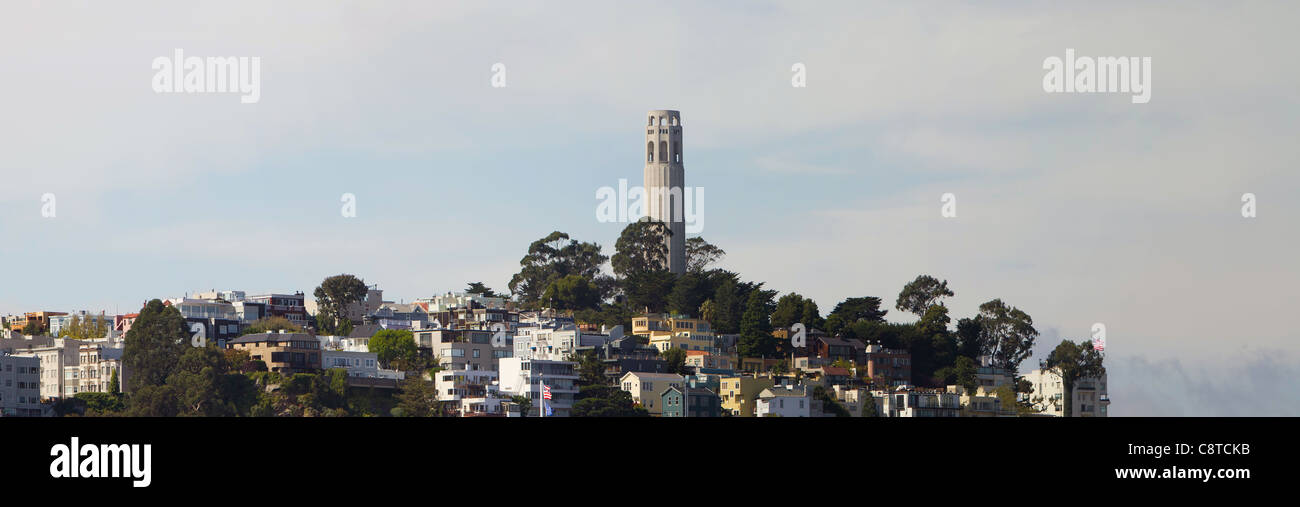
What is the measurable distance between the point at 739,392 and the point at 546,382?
17.2 metres

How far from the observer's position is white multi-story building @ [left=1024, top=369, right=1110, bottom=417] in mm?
183000

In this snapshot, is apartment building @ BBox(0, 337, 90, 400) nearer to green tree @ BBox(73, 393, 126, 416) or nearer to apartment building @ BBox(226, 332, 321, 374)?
green tree @ BBox(73, 393, 126, 416)

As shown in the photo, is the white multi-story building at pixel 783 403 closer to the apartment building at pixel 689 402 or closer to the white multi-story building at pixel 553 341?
the apartment building at pixel 689 402

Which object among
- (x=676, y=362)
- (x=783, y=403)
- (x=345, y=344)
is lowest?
(x=783, y=403)

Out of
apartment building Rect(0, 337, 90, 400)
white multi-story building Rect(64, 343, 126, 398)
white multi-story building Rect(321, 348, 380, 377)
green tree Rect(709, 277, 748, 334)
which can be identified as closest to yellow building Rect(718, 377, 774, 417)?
green tree Rect(709, 277, 748, 334)

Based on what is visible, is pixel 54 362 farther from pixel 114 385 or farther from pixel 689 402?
pixel 689 402

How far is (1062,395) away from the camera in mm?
183500

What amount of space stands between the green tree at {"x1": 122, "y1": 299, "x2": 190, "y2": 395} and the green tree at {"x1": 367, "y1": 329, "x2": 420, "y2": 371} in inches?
686

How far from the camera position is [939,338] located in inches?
7259

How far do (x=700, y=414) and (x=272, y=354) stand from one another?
38938mm

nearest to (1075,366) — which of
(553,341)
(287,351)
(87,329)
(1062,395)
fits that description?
(1062,395)
